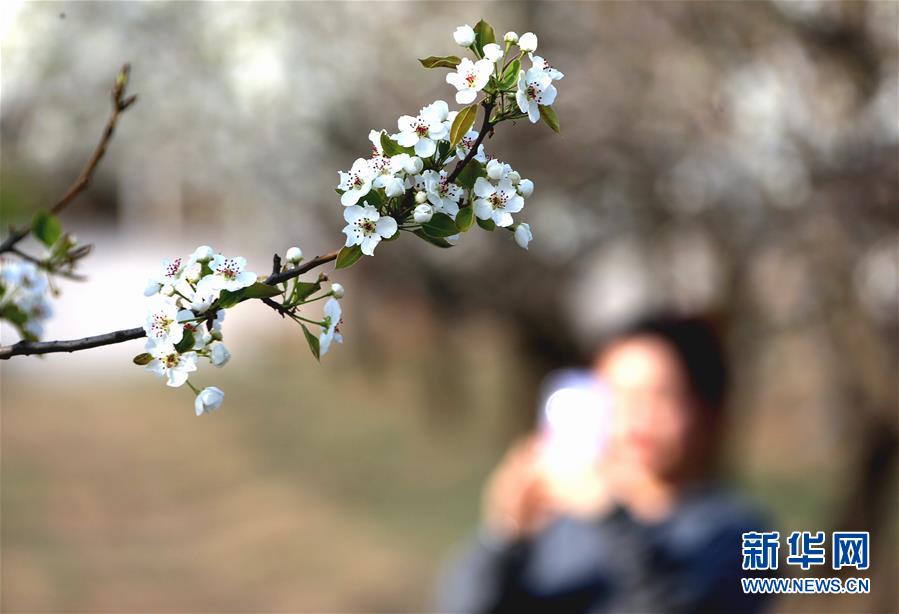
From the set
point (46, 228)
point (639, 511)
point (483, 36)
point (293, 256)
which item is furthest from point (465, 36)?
point (639, 511)

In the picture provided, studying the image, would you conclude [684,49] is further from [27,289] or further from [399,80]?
[27,289]

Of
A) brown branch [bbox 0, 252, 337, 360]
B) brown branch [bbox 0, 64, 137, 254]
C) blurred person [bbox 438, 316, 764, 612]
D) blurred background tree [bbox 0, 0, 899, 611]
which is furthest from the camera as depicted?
blurred background tree [bbox 0, 0, 899, 611]

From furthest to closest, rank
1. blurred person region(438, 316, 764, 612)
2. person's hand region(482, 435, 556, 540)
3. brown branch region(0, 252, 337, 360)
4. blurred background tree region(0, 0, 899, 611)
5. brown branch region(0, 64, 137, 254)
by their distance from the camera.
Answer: blurred background tree region(0, 0, 899, 611), person's hand region(482, 435, 556, 540), blurred person region(438, 316, 764, 612), brown branch region(0, 64, 137, 254), brown branch region(0, 252, 337, 360)


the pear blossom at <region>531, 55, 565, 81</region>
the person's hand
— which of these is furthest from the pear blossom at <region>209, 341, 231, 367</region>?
the person's hand

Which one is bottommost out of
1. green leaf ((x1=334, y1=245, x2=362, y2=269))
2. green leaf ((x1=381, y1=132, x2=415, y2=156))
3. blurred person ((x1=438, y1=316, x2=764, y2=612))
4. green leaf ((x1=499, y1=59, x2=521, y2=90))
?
green leaf ((x1=334, y1=245, x2=362, y2=269))

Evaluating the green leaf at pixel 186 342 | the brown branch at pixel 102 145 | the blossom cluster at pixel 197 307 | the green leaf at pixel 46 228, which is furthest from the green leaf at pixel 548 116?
the green leaf at pixel 46 228

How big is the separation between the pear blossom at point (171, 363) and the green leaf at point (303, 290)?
9 centimetres

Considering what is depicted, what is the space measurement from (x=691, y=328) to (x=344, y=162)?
3056 mm

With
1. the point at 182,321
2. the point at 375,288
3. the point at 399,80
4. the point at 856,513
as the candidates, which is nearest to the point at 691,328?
the point at 856,513

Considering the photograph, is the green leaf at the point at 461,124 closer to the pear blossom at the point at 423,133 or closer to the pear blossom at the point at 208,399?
the pear blossom at the point at 423,133

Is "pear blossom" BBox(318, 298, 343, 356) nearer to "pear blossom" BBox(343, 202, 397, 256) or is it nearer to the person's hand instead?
"pear blossom" BBox(343, 202, 397, 256)

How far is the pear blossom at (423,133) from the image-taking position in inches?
26.7

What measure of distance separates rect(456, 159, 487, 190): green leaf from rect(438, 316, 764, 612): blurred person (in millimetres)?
1641

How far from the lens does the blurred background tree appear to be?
120 inches
